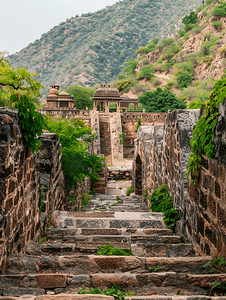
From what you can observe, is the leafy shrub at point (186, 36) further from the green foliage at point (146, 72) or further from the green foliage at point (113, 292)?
the green foliage at point (113, 292)

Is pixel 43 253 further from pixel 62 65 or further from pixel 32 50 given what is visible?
pixel 32 50

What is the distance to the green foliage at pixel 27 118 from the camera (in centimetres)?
280

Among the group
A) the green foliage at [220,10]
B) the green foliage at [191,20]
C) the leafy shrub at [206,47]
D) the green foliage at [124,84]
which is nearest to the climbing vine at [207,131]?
the green foliage at [124,84]

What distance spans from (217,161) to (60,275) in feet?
5.82

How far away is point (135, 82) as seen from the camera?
Answer: 189 feet

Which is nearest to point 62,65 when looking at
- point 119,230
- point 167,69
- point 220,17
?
point 167,69

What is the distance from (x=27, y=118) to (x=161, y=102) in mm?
40073

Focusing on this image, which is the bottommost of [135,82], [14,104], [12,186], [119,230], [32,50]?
[119,230]

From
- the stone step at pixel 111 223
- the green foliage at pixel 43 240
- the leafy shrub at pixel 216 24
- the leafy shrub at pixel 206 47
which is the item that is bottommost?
the stone step at pixel 111 223

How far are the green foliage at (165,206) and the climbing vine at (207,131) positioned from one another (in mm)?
1233

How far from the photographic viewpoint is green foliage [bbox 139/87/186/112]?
40.1 meters

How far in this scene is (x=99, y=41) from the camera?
364 ft

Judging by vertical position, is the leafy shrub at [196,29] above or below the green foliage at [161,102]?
above

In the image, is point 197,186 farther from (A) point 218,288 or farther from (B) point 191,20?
(B) point 191,20
